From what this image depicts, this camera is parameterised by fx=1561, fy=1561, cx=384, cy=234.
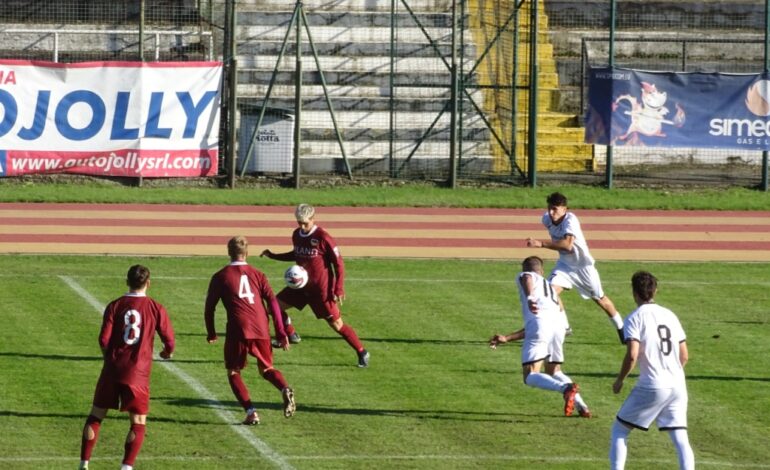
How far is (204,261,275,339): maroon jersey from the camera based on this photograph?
46.8 ft

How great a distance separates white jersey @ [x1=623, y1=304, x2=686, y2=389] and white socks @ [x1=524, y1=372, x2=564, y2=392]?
2071mm

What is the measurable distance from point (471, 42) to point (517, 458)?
24574mm

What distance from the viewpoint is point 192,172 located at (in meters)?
32.7

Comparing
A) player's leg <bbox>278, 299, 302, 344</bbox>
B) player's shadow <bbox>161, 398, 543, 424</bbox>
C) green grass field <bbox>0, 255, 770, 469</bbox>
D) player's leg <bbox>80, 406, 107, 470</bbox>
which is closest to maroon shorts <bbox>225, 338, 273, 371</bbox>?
green grass field <bbox>0, 255, 770, 469</bbox>

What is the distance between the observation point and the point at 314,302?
17250 millimetres

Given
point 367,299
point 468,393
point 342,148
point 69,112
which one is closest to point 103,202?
point 69,112

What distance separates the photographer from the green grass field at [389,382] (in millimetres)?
13562

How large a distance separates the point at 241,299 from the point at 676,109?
20561 millimetres

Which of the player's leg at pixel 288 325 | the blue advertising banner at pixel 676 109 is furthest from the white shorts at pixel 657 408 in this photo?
the blue advertising banner at pixel 676 109

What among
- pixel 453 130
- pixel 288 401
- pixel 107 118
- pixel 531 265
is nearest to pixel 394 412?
pixel 288 401

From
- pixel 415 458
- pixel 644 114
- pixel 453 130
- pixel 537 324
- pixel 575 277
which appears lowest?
pixel 415 458

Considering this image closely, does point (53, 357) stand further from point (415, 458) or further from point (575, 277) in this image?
point (575, 277)

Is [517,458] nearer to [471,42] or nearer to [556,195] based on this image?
[556,195]

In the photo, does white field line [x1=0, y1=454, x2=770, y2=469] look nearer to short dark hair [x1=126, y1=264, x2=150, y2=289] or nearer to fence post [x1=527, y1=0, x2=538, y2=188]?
short dark hair [x1=126, y1=264, x2=150, y2=289]
